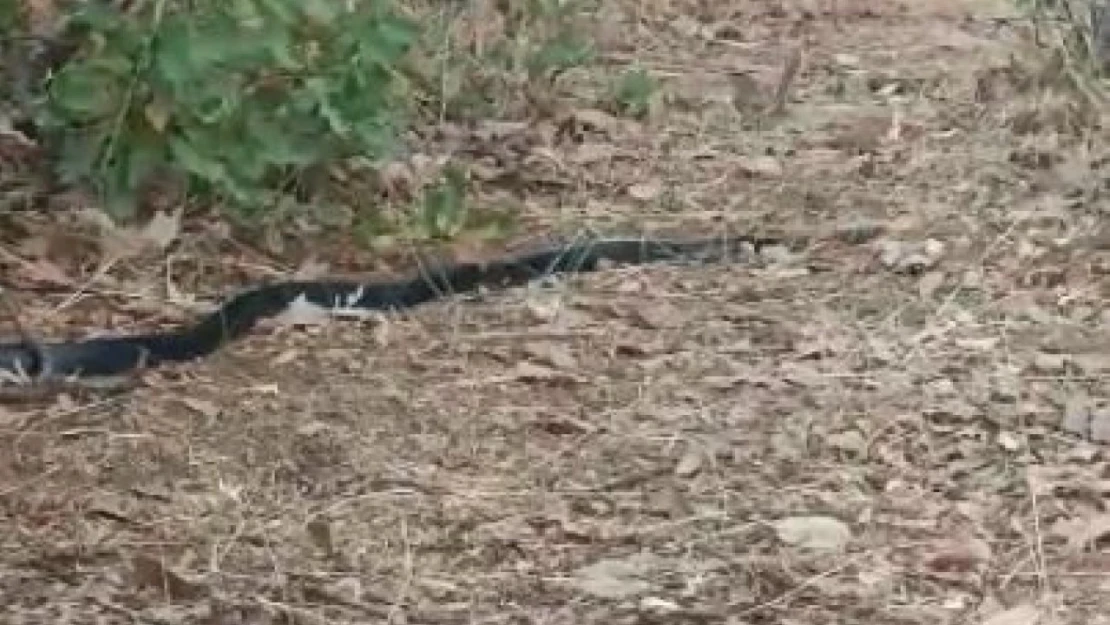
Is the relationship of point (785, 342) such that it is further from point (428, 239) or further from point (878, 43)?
point (878, 43)

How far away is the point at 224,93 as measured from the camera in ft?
10.0

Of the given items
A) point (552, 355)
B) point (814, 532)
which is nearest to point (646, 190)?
point (552, 355)

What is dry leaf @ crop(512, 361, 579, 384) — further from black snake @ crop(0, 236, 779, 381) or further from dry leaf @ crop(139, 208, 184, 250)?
dry leaf @ crop(139, 208, 184, 250)

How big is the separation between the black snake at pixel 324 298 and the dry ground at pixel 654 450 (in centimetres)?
5

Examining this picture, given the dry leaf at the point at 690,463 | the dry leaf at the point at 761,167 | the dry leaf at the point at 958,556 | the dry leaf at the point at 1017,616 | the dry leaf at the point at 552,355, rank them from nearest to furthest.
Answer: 1. the dry leaf at the point at 1017,616
2. the dry leaf at the point at 958,556
3. the dry leaf at the point at 690,463
4. the dry leaf at the point at 552,355
5. the dry leaf at the point at 761,167

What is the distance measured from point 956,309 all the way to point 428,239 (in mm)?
806

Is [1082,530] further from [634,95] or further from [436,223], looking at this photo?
[634,95]

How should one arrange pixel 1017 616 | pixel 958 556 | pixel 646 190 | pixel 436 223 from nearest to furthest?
pixel 1017 616
pixel 958 556
pixel 436 223
pixel 646 190

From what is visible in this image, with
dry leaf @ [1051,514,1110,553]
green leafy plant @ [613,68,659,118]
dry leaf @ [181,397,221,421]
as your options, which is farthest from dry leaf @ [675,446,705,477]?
green leafy plant @ [613,68,659,118]

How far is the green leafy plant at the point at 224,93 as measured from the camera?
117 inches

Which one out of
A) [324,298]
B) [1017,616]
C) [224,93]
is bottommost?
[1017,616]

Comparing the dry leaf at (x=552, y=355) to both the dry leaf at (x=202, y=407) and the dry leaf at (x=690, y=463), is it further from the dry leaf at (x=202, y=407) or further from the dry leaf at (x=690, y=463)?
the dry leaf at (x=202, y=407)

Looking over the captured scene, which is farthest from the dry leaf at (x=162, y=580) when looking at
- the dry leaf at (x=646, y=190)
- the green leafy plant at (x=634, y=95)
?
the green leafy plant at (x=634, y=95)

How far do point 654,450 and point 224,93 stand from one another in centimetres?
83
